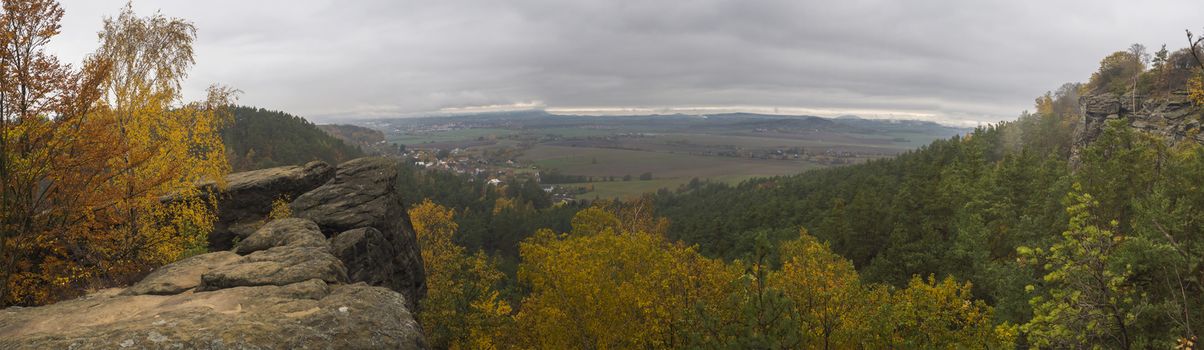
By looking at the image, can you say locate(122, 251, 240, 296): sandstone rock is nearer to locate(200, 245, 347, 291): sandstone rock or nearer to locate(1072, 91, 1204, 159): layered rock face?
locate(200, 245, 347, 291): sandstone rock

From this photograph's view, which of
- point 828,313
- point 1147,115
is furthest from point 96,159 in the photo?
point 1147,115

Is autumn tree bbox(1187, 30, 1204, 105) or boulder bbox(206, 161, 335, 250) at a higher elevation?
autumn tree bbox(1187, 30, 1204, 105)

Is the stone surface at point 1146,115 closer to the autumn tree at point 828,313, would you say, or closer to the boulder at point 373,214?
the autumn tree at point 828,313

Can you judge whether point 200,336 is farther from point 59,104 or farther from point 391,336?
point 59,104

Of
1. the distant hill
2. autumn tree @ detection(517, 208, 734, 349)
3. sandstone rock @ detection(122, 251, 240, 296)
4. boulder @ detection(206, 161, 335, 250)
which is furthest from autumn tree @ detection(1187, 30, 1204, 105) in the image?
the distant hill

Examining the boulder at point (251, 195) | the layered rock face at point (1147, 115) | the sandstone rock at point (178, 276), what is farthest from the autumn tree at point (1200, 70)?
the boulder at point (251, 195)
